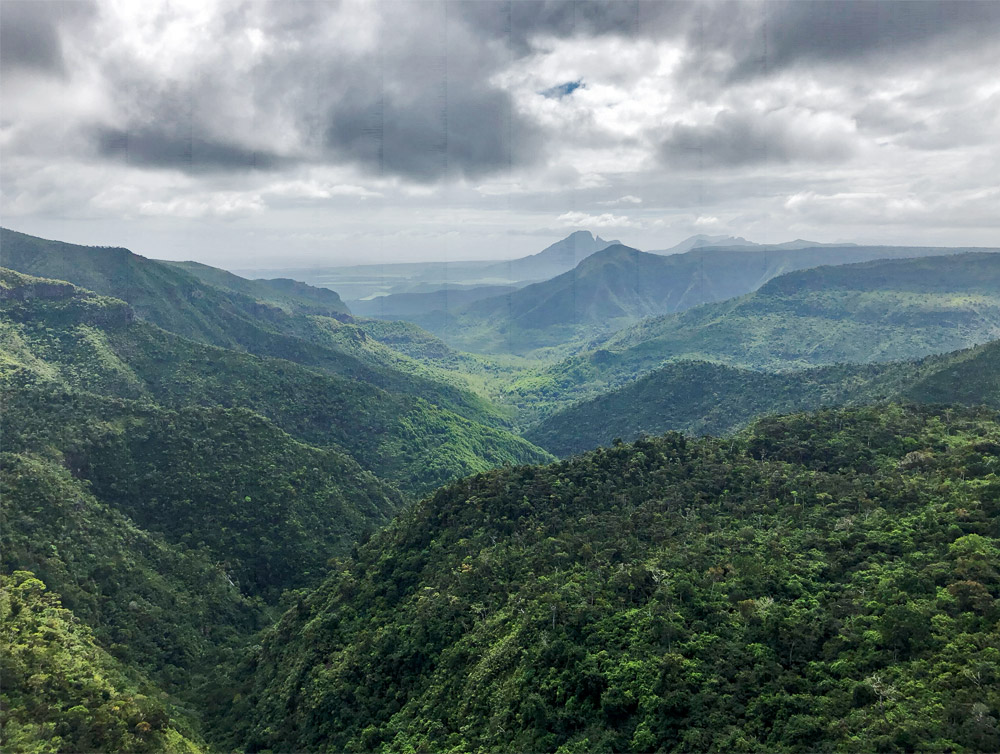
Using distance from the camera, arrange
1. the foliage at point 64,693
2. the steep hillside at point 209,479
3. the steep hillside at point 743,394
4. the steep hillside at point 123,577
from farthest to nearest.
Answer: the steep hillside at point 743,394, the steep hillside at point 209,479, the steep hillside at point 123,577, the foliage at point 64,693

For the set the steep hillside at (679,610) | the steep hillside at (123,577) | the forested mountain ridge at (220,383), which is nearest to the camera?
the steep hillside at (679,610)

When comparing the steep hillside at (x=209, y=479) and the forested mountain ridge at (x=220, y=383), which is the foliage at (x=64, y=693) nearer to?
the steep hillside at (x=209, y=479)

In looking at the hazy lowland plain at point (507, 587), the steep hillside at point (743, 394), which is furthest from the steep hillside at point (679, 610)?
the steep hillside at point (743, 394)

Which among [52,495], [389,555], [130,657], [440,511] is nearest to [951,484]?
[440,511]

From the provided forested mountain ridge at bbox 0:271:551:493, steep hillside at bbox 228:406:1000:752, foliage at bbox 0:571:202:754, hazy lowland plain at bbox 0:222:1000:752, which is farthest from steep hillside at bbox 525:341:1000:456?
foliage at bbox 0:571:202:754

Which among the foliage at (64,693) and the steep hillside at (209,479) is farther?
the steep hillside at (209,479)

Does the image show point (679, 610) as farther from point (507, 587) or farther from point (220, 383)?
point (220, 383)
